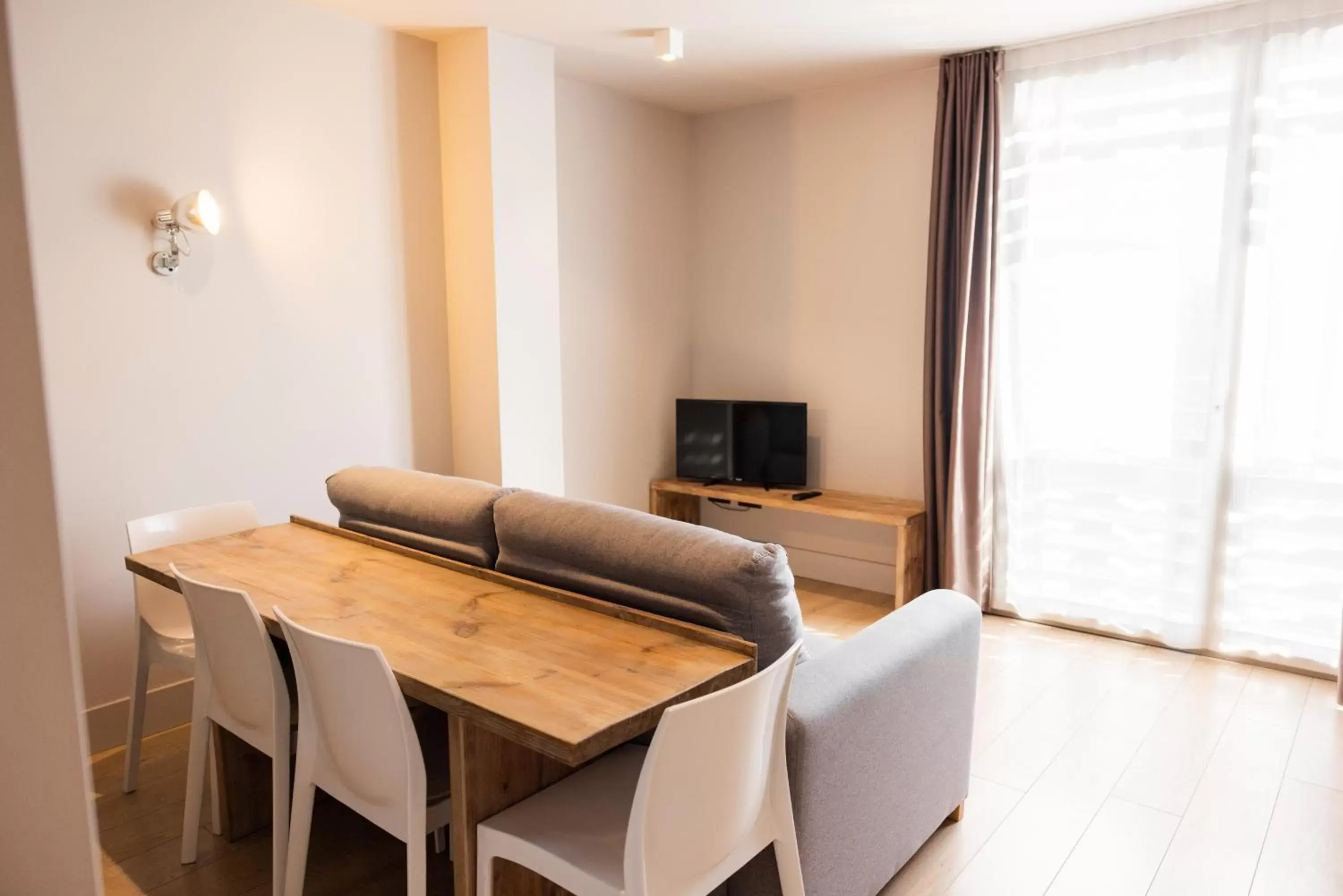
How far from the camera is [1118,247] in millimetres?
3752

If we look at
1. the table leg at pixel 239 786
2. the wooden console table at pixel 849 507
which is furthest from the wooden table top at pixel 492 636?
the wooden console table at pixel 849 507

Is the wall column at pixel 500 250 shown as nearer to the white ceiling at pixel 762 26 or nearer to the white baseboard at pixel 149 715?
the white ceiling at pixel 762 26

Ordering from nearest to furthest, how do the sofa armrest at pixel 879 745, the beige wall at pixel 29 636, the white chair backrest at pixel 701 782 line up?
the beige wall at pixel 29 636 → the white chair backrest at pixel 701 782 → the sofa armrest at pixel 879 745

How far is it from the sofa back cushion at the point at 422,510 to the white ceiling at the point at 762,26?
1.86m

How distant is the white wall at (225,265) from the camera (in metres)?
2.79

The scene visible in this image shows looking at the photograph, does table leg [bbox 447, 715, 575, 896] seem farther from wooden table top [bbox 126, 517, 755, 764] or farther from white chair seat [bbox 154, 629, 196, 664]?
white chair seat [bbox 154, 629, 196, 664]

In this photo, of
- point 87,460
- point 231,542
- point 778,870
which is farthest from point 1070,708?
point 87,460

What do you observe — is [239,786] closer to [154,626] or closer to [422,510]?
[154,626]

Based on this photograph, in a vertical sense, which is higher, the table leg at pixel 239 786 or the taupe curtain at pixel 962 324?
the taupe curtain at pixel 962 324

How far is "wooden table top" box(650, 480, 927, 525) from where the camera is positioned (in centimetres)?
427

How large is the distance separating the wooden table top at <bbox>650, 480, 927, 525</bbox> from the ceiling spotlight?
2.17 m

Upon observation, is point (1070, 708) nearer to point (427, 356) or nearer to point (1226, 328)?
point (1226, 328)

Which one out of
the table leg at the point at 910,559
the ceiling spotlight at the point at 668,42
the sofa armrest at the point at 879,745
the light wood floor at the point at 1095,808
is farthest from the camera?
the table leg at the point at 910,559

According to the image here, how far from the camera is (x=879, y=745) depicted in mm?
1979
